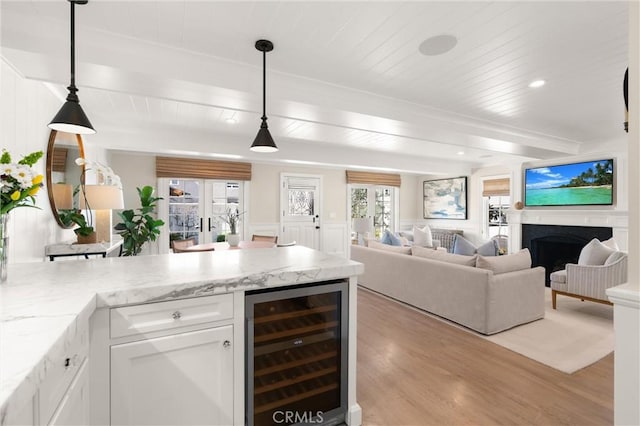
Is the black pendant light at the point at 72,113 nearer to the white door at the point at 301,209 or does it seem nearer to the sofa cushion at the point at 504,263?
the sofa cushion at the point at 504,263

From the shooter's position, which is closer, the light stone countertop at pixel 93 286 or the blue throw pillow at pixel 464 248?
the light stone countertop at pixel 93 286

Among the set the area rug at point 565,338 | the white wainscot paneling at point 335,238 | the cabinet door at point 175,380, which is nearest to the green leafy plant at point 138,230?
the cabinet door at point 175,380

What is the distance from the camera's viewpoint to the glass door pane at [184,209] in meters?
5.62

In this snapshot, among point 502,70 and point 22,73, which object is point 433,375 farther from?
point 22,73

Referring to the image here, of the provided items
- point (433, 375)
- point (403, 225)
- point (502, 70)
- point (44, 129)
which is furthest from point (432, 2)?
point (403, 225)

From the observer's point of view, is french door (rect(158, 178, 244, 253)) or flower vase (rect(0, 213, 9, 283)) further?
french door (rect(158, 178, 244, 253))

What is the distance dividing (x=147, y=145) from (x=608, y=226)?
6771 millimetres

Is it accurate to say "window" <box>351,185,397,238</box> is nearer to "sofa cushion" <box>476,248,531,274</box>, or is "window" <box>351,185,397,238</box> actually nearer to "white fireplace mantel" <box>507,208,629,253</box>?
"white fireplace mantel" <box>507,208,629,253</box>

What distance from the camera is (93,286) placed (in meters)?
1.34

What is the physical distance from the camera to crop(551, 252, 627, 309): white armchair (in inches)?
136

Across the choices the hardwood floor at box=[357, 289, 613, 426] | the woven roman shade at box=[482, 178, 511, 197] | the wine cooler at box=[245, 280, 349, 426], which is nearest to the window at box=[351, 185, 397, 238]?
the woven roman shade at box=[482, 178, 511, 197]

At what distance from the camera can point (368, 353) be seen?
8.93 feet

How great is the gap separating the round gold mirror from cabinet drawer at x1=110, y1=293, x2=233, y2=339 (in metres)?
1.89

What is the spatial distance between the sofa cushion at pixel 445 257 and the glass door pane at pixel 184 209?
155 inches
